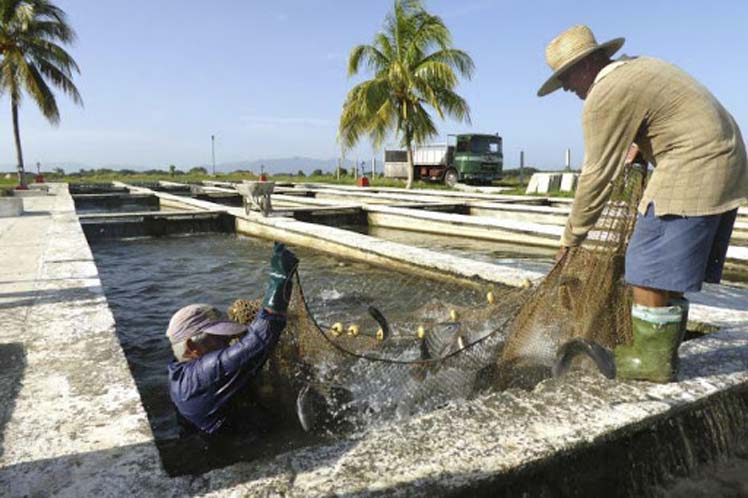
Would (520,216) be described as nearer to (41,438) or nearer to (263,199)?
(263,199)

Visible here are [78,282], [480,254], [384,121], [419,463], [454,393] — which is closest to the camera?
[419,463]

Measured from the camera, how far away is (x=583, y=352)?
2.76 metres

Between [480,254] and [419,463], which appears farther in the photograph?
[480,254]

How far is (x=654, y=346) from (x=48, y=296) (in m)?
4.88

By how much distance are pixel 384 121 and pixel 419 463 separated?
2031 centimetres

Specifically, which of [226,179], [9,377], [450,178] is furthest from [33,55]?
[9,377]

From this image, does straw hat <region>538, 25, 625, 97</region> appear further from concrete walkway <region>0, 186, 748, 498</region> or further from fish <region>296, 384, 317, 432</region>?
fish <region>296, 384, 317, 432</region>

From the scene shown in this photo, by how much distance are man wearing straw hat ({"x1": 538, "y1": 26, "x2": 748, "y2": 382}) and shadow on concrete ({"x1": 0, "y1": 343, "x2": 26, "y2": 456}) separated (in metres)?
2.92

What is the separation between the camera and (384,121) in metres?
21.3

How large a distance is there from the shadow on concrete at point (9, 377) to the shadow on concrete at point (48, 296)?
45.7 inches

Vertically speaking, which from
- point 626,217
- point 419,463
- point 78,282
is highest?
point 626,217

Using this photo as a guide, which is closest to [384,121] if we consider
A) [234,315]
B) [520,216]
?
[520,216]

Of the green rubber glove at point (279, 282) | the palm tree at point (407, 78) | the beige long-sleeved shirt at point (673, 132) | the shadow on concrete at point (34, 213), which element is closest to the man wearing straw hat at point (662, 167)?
the beige long-sleeved shirt at point (673, 132)

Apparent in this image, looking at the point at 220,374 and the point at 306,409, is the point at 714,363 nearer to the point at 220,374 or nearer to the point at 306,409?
the point at 306,409
